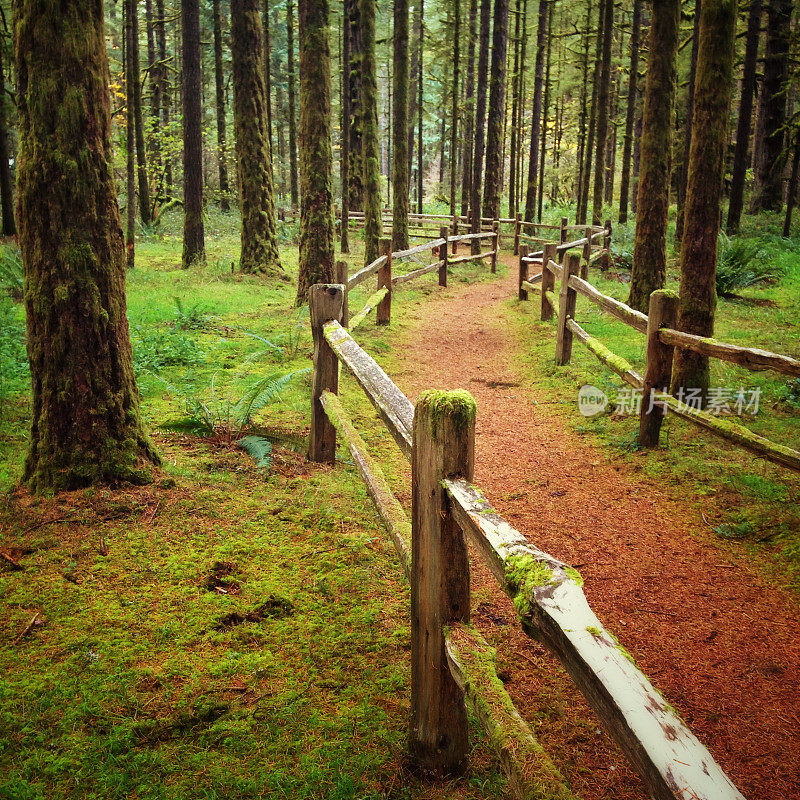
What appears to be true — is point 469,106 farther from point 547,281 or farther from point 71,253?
point 71,253

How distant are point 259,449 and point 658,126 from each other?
8169mm

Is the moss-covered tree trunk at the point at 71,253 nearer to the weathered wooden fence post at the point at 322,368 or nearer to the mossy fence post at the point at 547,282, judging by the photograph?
the weathered wooden fence post at the point at 322,368

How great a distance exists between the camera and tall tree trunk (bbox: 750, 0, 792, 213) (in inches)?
820

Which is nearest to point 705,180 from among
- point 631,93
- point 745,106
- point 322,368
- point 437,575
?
point 322,368

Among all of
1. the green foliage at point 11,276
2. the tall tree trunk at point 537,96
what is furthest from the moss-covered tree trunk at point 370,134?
the tall tree trunk at point 537,96

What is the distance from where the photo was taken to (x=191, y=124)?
555 inches

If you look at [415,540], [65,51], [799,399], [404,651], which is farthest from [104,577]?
[799,399]

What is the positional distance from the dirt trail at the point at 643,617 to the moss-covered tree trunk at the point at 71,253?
290 cm

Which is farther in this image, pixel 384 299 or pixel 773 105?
pixel 773 105

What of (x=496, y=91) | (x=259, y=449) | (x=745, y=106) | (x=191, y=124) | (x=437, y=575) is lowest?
(x=259, y=449)

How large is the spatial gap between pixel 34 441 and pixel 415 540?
3.10 meters

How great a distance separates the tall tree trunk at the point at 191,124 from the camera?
14.1 meters

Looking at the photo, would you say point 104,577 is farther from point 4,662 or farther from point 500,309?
point 500,309

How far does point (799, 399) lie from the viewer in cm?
719
